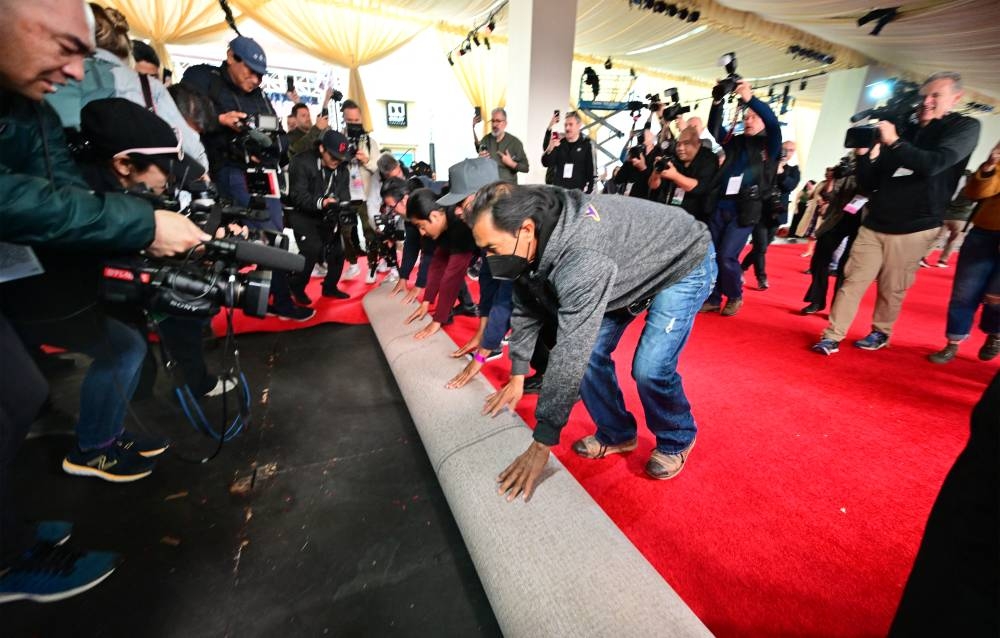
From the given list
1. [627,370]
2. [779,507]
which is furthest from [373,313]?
[779,507]

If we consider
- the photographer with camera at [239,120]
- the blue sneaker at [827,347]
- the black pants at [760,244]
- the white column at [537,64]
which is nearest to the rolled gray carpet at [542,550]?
the photographer with camera at [239,120]

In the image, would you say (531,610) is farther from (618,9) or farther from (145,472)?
(618,9)

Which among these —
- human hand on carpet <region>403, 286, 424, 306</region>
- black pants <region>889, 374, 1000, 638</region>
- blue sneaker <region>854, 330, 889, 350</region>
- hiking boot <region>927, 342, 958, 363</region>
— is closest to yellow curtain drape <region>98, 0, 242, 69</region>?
human hand on carpet <region>403, 286, 424, 306</region>

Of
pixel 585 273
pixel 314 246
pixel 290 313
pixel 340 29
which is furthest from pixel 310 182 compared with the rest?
pixel 340 29

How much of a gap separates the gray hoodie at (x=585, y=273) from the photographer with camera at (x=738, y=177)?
6.30 ft

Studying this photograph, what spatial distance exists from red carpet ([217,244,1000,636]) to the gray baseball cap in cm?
100

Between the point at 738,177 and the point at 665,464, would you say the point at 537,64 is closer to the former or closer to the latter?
the point at 738,177

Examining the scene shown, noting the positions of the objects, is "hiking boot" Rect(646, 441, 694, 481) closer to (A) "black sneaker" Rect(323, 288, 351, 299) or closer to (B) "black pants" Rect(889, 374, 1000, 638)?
(B) "black pants" Rect(889, 374, 1000, 638)

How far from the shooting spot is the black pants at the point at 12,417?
0.89 metres

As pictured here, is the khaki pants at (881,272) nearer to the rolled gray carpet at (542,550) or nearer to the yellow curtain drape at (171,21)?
the rolled gray carpet at (542,550)

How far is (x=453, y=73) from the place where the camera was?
7320 mm

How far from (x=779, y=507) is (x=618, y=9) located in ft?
24.2

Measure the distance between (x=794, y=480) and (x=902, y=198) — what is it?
5.74 ft

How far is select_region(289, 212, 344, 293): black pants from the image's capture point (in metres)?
3.18
